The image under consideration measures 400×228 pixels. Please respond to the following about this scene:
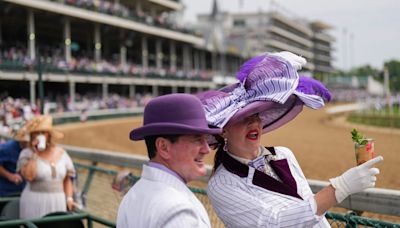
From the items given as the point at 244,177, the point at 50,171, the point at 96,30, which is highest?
the point at 96,30

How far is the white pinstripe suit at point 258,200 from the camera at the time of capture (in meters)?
2.13

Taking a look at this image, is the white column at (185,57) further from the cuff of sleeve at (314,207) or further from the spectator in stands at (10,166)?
the cuff of sleeve at (314,207)

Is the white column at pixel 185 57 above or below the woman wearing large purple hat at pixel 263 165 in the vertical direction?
above

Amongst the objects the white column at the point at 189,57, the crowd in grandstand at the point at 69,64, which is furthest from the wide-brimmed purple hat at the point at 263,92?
the white column at the point at 189,57

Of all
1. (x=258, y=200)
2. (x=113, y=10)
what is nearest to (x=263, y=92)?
(x=258, y=200)

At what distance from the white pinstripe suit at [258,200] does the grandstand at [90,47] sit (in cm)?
2333

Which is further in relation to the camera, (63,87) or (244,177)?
→ (63,87)

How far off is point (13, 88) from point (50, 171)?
33.4 m

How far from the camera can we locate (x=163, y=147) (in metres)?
1.93

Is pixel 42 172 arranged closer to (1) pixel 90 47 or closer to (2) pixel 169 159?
(2) pixel 169 159

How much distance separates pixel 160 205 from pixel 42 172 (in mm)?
2918

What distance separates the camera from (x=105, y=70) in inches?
1483

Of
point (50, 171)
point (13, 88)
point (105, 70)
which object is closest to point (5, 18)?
point (13, 88)

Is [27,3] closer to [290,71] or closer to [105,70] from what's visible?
[105,70]
